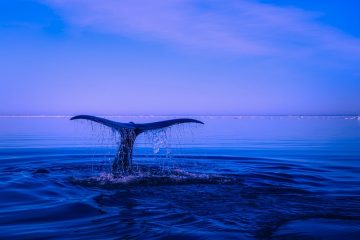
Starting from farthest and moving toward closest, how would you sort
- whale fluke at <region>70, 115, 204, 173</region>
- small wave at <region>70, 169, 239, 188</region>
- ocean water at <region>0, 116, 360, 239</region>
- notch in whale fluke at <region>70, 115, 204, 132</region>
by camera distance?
whale fluke at <region>70, 115, 204, 173</region>, notch in whale fluke at <region>70, 115, 204, 132</region>, small wave at <region>70, 169, 239, 188</region>, ocean water at <region>0, 116, 360, 239</region>

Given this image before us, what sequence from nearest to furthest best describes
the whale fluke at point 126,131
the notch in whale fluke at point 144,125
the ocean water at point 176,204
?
the ocean water at point 176,204 < the notch in whale fluke at point 144,125 < the whale fluke at point 126,131

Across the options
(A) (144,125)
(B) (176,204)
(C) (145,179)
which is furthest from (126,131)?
(B) (176,204)

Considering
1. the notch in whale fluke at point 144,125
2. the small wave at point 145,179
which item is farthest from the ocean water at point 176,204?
the notch in whale fluke at point 144,125

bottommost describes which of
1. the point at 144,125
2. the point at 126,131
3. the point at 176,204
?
the point at 176,204

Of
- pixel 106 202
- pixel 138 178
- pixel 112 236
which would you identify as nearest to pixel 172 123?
pixel 138 178

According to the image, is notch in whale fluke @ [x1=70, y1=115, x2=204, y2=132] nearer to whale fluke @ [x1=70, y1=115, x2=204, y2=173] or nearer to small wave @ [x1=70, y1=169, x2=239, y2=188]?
whale fluke @ [x1=70, y1=115, x2=204, y2=173]

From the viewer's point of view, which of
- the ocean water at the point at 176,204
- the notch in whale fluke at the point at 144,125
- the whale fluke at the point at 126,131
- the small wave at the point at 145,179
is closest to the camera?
the ocean water at the point at 176,204

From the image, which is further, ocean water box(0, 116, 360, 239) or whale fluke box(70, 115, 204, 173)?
whale fluke box(70, 115, 204, 173)

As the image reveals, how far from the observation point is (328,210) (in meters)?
7.24

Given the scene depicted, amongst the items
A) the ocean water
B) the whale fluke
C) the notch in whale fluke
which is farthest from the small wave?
the notch in whale fluke

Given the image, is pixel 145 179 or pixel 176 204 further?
pixel 145 179

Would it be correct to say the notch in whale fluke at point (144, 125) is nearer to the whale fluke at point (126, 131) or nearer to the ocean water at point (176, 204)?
the whale fluke at point (126, 131)

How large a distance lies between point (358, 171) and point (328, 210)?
6.98 m

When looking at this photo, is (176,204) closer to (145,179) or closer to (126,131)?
(145,179)
